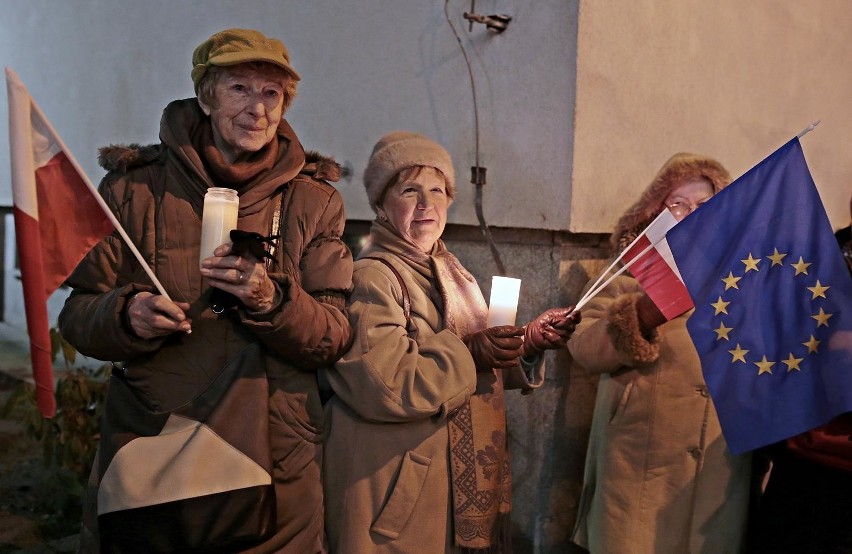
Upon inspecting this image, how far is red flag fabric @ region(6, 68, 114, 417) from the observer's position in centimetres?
199

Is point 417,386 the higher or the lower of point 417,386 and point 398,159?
the lower

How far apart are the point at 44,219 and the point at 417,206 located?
1219 mm

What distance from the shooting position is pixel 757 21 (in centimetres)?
487

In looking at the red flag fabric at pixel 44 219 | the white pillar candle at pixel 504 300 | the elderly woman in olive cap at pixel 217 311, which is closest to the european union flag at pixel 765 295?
the white pillar candle at pixel 504 300

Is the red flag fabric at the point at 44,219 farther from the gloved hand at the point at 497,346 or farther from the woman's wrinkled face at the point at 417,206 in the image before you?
the gloved hand at the point at 497,346

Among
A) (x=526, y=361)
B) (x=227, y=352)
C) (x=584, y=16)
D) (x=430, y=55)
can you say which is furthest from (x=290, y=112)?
(x=227, y=352)

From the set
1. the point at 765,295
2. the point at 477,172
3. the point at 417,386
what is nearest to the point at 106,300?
the point at 417,386

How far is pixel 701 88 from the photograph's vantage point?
14.5ft

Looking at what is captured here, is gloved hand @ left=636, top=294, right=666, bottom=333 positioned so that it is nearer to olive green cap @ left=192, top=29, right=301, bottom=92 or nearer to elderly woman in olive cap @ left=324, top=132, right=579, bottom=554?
elderly woman in olive cap @ left=324, top=132, right=579, bottom=554

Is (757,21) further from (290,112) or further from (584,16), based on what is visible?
(290,112)

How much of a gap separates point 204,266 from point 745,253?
1.88 meters

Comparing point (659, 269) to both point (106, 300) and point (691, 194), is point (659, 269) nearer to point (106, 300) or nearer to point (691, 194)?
point (691, 194)

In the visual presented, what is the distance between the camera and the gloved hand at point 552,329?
9.14 ft

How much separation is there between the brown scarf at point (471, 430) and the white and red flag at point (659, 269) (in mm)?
434
